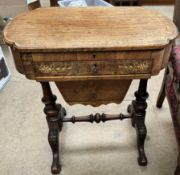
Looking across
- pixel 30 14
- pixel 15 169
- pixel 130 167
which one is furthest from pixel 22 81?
pixel 130 167

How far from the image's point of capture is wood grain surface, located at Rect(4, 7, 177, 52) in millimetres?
898

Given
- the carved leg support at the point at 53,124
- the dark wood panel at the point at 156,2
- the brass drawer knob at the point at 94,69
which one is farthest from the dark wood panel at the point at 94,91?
the dark wood panel at the point at 156,2

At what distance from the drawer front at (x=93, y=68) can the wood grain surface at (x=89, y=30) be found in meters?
0.07

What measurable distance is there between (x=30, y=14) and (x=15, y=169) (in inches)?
34.3

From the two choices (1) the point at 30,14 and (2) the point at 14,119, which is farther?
(2) the point at 14,119

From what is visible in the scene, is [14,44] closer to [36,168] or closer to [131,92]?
[36,168]

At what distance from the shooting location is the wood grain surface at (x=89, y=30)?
90cm

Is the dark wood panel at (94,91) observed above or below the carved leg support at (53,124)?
above

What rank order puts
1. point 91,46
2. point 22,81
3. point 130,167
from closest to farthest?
point 91,46, point 130,167, point 22,81

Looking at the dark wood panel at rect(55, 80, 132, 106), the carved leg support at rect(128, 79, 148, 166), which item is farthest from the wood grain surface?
the carved leg support at rect(128, 79, 148, 166)

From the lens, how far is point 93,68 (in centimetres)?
96

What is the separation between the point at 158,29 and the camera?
0.99 metres

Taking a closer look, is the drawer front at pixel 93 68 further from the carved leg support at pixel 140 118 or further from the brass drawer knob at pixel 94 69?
the carved leg support at pixel 140 118

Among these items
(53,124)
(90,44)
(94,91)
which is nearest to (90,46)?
(90,44)
